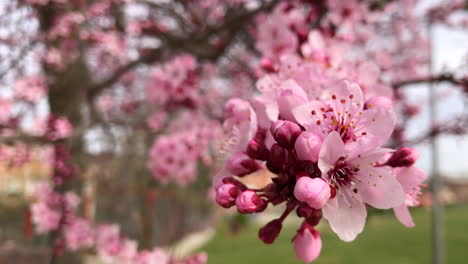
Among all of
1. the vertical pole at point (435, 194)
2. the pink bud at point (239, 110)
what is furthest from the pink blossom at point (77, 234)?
the vertical pole at point (435, 194)

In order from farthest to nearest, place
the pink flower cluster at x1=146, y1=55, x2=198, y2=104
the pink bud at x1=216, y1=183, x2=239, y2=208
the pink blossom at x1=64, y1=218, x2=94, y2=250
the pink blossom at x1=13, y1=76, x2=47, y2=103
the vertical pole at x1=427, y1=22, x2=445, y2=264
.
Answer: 1. the vertical pole at x1=427, y1=22, x2=445, y2=264
2. the pink blossom at x1=13, y1=76, x2=47, y2=103
3. the pink blossom at x1=64, y1=218, x2=94, y2=250
4. the pink flower cluster at x1=146, y1=55, x2=198, y2=104
5. the pink bud at x1=216, y1=183, x2=239, y2=208

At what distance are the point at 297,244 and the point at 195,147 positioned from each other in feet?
7.88

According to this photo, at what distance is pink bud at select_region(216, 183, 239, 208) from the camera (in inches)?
33.1

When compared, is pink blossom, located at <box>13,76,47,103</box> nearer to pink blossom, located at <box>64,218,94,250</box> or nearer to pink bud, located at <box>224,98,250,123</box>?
pink blossom, located at <box>64,218,94,250</box>

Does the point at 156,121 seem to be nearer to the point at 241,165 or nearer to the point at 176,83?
the point at 176,83

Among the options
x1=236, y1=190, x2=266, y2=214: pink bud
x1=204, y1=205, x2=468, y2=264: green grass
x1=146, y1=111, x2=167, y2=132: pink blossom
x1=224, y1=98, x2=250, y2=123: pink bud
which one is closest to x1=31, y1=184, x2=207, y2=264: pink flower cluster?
x1=146, y1=111, x2=167, y2=132: pink blossom

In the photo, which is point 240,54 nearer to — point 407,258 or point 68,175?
point 68,175

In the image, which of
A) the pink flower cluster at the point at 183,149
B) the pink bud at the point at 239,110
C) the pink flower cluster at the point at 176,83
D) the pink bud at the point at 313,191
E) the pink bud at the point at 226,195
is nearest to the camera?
the pink bud at the point at 313,191

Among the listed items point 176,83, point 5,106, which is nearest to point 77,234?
point 176,83

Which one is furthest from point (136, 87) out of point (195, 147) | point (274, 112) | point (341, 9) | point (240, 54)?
point (274, 112)

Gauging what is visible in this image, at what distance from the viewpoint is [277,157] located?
0.81 m

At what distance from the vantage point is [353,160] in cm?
80

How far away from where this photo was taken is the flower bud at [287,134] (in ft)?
2.59

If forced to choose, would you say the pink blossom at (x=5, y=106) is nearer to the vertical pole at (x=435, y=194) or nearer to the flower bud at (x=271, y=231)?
the flower bud at (x=271, y=231)
